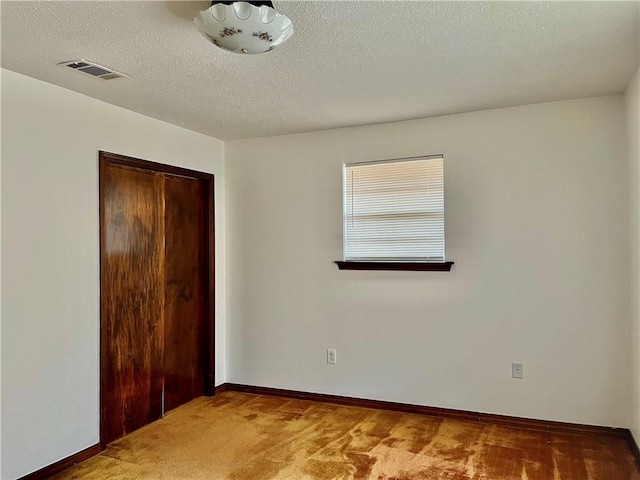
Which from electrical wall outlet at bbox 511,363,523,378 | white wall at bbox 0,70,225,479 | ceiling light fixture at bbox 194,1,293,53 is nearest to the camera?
ceiling light fixture at bbox 194,1,293,53

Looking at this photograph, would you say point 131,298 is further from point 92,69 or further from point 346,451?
point 346,451

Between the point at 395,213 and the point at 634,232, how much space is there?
158 cm

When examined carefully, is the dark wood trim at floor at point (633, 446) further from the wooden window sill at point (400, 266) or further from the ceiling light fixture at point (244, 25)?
the ceiling light fixture at point (244, 25)

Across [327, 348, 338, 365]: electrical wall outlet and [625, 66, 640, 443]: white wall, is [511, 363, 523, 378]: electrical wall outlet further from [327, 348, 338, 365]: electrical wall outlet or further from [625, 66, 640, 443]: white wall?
[327, 348, 338, 365]: electrical wall outlet

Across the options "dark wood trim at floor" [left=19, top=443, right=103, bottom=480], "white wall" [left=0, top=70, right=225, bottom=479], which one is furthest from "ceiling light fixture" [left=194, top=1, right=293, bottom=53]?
"dark wood trim at floor" [left=19, top=443, right=103, bottom=480]

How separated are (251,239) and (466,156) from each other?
1.98m

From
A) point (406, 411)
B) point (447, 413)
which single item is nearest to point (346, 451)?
point (406, 411)

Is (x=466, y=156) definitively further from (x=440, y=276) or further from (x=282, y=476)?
(x=282, y=476)

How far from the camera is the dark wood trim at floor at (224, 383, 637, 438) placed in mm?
3242

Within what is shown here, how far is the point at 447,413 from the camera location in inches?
142

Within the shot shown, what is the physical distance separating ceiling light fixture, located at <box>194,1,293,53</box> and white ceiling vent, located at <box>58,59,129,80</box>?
0.95 metres

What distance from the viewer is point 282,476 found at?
274 cm

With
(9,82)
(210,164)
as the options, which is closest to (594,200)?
(210,164)

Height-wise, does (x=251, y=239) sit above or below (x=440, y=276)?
above
